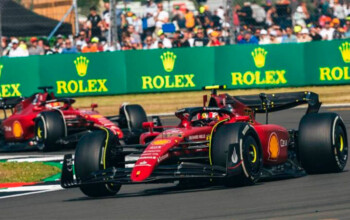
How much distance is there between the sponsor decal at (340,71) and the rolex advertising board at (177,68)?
9.63 ft

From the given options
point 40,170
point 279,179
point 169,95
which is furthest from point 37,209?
point 169,95

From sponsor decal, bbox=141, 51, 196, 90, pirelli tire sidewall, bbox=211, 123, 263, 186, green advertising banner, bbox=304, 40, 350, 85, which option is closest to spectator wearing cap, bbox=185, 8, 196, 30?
sponsor decal, bbox=141, 51, 196, 90

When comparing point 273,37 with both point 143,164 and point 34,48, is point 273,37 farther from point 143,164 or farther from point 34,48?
point 143,164

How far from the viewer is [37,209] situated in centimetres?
1001

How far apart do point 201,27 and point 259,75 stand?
266 cm

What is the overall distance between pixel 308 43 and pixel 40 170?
11.6m

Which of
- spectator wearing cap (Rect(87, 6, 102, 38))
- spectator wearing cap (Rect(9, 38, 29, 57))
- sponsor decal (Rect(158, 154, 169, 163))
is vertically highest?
spectator wearing cap (Rect(87, 6, 102, 38))

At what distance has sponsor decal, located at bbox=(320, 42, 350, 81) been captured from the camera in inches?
949

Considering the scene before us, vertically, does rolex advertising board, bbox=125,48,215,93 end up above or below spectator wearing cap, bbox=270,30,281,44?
below

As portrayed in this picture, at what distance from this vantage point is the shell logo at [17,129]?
1880 centimetres

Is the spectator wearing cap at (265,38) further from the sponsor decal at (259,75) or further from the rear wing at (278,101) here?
the rear wing at (278,101)

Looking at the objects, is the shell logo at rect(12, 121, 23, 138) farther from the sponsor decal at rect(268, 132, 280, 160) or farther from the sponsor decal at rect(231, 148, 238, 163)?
the sponsor decal at rect(231, 148, 238, 163)

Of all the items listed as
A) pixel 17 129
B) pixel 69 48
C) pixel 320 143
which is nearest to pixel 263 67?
pixel 69 48

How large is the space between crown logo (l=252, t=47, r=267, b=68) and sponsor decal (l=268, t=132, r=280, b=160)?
1332 cm
